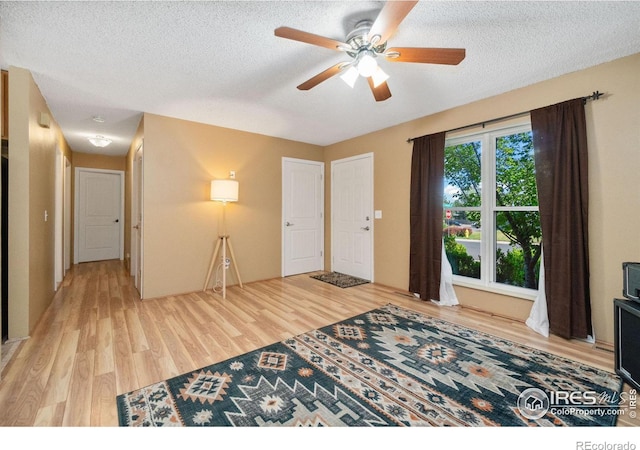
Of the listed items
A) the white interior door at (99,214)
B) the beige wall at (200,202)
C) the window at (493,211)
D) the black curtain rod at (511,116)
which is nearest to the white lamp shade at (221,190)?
the beige wall at (200,202)

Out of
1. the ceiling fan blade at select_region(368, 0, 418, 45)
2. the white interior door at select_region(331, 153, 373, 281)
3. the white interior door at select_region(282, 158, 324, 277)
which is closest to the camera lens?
the ceiling fan blade at select_region(368, 0, 418, 45)

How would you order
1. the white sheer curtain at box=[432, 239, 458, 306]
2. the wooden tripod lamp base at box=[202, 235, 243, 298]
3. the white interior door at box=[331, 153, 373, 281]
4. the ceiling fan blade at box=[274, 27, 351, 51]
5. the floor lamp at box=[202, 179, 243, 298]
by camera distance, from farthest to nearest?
the white interior door at box=[331, 153, 373, 281]
the wooden tripod lamp base at box=[202, 235, 243, 298]
the floor lamp at box=[202, 179, 243, 298]
the white sheer curtain at box=[432, 239, 458, 306]
the ceiling fan blade at box=[274, 27, 351, 51]

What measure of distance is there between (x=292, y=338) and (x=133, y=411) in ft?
3.98

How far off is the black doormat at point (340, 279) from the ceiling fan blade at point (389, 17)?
10.7ft

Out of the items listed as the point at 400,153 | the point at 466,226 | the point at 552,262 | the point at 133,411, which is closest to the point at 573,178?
the point at 552,262

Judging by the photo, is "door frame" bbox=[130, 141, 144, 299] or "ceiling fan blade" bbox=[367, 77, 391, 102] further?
"door frame" bbox=[130, 141, 144, 299]

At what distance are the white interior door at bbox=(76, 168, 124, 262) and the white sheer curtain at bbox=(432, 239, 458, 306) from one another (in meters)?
6.75

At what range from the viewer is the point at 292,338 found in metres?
2.45

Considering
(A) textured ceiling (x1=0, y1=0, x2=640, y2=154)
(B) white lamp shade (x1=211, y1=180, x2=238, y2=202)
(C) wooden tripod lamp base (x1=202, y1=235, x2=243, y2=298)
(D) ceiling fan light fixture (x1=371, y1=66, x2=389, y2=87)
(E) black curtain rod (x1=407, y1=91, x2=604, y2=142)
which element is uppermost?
(A) textured ceiling (x1=0, y1=0, x2=640, y2=154)

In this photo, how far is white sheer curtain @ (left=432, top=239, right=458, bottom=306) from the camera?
3.37 metres

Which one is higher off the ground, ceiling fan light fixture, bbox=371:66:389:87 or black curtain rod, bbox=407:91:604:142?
black curtain rod, bbox=407:91:604:142

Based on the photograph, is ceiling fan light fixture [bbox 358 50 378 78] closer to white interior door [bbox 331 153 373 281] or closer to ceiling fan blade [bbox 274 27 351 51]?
ceiling fan blade [bbox 274 27 351 51]

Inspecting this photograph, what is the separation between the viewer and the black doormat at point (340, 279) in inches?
168

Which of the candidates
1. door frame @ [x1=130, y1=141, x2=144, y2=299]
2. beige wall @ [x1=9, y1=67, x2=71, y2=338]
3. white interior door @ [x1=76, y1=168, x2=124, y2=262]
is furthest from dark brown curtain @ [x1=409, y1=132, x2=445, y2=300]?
white interior door @ [x1=76, y1=168, x2=124, y2=262]
